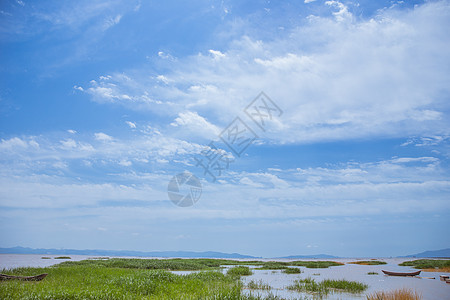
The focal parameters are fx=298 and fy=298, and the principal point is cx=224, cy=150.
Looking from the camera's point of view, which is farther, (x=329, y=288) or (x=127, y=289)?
(x=329, y=288)

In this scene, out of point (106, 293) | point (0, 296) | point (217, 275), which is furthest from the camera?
point (217, 275)

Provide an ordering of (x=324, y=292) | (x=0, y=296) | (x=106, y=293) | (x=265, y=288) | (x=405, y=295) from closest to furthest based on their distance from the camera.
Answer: (x=0, y=296) → (x=106, y=293) → (x=405, y=295) → (x=324, y=292) → (x=265, y=288)

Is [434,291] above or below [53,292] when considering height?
below

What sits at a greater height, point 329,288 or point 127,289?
point 127,289

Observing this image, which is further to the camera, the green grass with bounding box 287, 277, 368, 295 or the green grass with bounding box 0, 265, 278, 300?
the green grass with bounding box 287, 277, 368, 295

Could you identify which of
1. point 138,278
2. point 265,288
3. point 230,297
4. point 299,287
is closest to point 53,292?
point 138,278

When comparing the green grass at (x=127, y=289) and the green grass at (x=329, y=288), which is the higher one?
the green grass at (x=127, y=289)

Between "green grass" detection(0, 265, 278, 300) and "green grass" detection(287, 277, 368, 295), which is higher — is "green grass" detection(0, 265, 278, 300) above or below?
above

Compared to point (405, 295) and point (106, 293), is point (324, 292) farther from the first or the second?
point (106, 293)

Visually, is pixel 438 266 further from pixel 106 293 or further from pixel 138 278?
pixel 106 293

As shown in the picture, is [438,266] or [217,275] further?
[438,266]

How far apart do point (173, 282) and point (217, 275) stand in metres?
5.48

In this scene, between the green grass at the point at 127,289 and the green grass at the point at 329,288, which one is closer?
the green grass at the point at 127,289

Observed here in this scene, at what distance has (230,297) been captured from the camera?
35.1ft
